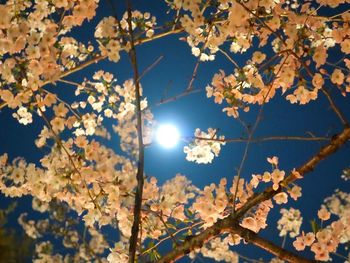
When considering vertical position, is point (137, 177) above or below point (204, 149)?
below

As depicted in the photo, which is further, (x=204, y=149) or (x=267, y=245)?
(x=204, y=149)

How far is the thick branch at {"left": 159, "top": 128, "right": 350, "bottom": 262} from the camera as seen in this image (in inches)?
117

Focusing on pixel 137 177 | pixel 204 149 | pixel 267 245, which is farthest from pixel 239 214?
pixel 204 149

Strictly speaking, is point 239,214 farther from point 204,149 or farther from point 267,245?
point 204,149

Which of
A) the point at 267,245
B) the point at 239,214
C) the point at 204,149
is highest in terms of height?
the point at 204,149

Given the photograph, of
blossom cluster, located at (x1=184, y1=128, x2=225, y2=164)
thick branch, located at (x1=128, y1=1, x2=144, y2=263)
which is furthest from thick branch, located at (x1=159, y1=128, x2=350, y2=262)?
blossom cluster, located at (x1=184, y1=128, x2=225, y2=164)

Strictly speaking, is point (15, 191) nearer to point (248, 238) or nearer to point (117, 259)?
point (117, 259)

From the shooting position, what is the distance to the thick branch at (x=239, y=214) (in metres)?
2.98

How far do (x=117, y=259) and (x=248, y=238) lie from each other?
115cm

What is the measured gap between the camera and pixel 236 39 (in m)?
4.34

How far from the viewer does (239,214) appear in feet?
10.2

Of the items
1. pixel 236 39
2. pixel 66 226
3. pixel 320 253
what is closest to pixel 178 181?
pixel 66 226

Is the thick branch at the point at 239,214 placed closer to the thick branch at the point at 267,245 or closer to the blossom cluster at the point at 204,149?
the thick branch at the point at 267,245

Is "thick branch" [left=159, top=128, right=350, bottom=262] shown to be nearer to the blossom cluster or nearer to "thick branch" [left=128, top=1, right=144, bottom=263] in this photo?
"thick branch" [left=128, top=1, right=144, bottom=263]
